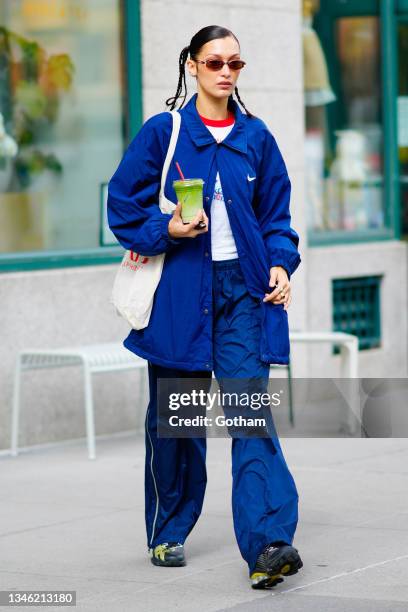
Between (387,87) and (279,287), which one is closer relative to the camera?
(279,287)

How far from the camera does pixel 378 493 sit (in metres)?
7.13

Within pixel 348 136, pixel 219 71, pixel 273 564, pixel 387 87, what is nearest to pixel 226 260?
pixel 219 71

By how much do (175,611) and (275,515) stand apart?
542 mm

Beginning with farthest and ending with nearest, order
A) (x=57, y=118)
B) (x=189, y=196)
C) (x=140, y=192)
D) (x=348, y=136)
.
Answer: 1. (x=348, y=136)
2. (x=57, y=118)
3. (x=140, y=192)
4. (x=189, y=196)

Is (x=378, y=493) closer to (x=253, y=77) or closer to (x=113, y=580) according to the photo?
(x=113, y=580)

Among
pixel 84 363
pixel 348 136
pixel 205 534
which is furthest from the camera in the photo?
pixel 348 136

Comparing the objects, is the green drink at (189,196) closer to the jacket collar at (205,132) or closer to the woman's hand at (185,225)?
the woman's hand at (185,225)

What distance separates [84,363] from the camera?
8203 mm

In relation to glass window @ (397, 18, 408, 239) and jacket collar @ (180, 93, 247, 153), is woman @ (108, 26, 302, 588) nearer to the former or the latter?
jacket collar @ (180, 93, 247, 153)

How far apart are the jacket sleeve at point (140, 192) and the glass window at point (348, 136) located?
586 centimetres

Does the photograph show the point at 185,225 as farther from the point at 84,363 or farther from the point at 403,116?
the point at 403,116

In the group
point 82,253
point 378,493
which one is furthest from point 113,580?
point 82,253

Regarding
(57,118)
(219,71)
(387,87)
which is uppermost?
(387,87)

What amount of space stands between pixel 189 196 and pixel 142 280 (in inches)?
19.0
